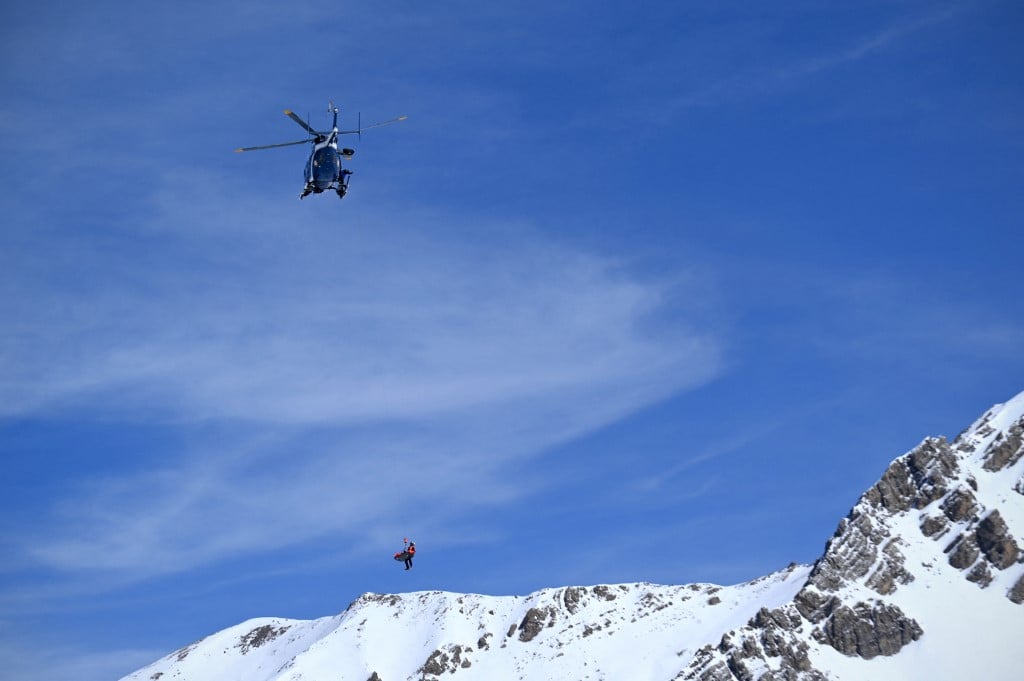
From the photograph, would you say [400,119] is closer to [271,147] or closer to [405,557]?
[271,147]

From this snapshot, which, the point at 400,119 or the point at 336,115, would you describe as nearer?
the point at 400,119

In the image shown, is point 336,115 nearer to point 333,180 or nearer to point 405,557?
point 333,180

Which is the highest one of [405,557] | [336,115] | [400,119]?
[336,115]

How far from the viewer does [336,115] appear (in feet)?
449

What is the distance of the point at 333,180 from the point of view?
131 meters

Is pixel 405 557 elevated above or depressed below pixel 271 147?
below

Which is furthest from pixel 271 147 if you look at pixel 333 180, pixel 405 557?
pixel 405 557

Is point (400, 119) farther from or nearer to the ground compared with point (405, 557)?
farther from the ground

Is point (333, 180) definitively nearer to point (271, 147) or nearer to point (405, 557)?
point (271, 147)

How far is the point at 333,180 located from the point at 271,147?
265 inches

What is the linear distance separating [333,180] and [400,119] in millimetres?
13520

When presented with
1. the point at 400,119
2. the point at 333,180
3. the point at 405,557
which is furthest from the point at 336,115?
the point at 405,557

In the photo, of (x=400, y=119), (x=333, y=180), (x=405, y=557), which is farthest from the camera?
(x=405, y=557)

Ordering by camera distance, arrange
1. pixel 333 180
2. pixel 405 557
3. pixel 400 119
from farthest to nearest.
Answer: pixel 405 557, pixel 333 180, pixel 400 119
